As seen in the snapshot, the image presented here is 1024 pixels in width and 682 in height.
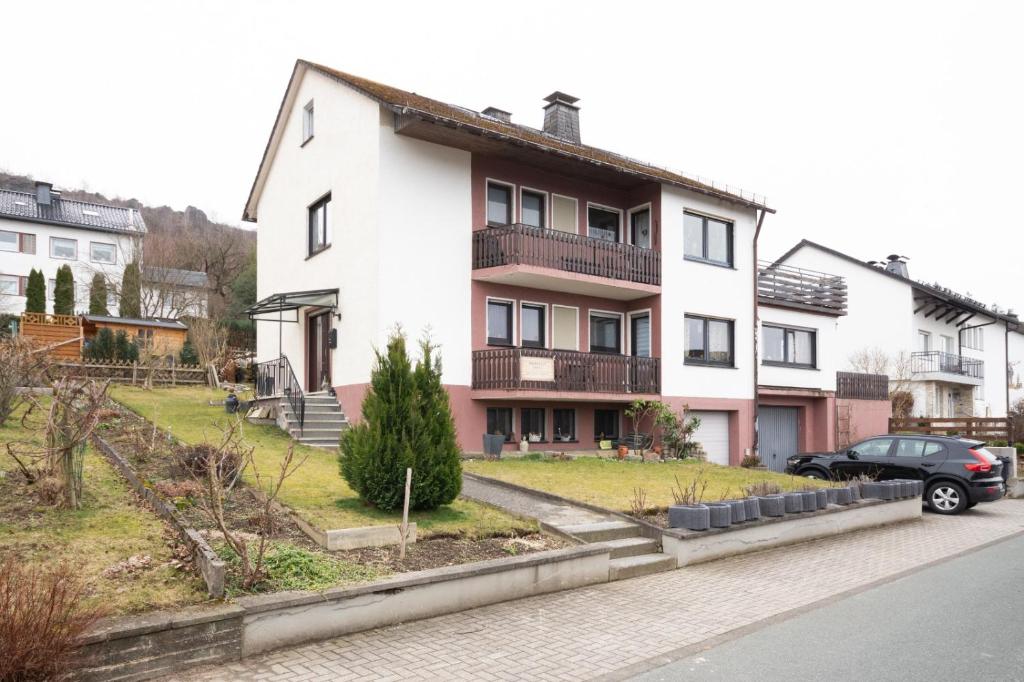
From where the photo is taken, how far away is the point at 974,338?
43219 millimetres

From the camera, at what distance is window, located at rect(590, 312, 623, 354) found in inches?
830

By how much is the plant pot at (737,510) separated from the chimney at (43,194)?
55.4 metres

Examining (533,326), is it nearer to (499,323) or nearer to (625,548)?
(499,323)

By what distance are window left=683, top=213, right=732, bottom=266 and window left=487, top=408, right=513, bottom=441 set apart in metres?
7.14

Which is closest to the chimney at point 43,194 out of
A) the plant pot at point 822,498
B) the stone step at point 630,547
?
the stone step at point 630,547

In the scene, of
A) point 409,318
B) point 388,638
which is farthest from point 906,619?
point 409,318

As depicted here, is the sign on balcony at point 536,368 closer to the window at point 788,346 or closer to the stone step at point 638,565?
the stone step at point 638,565

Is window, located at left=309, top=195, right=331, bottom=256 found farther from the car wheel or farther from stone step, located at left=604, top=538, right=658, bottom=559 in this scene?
the car wheel

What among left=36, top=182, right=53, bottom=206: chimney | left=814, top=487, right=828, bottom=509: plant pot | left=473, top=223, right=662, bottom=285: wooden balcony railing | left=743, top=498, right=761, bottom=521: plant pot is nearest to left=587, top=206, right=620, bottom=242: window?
left=473, top=223, right=662, bottom=285: wooden balcony railing

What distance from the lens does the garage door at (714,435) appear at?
22.0m

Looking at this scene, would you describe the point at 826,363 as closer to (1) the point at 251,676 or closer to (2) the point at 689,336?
(2) the point at 689,336

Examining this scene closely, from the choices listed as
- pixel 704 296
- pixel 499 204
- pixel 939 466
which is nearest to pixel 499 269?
pixel 499 204

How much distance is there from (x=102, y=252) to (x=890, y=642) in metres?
56.3

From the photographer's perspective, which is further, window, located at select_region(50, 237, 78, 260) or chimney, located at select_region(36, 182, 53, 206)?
chimney, located at select_region(36, 182, 53, 206)
